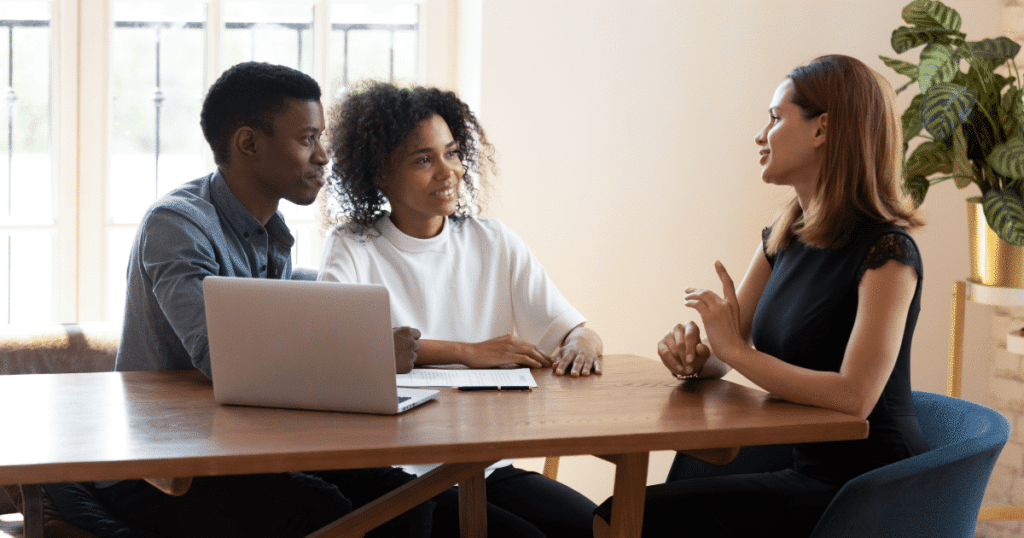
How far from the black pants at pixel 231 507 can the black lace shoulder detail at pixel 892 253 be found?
3.50ft

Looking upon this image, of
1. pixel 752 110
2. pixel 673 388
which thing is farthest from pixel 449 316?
pixel 752 110

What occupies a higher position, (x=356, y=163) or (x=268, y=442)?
(x=356, y=163)

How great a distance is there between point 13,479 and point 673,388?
111 centimetres

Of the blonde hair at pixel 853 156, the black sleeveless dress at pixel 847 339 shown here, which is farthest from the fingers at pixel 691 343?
the blonde hair at pixel 853 156

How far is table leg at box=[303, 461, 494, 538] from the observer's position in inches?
60.6

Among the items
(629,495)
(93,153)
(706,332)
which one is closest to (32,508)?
(629,495)

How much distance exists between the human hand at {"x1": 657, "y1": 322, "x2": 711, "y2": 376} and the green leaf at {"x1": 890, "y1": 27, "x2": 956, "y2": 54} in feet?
5.65

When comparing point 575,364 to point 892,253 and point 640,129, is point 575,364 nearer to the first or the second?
point 892,253

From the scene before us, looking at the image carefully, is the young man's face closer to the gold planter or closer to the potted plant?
the potted plant

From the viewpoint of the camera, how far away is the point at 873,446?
1.70m

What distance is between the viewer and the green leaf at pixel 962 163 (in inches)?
114

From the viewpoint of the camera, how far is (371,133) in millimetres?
2273

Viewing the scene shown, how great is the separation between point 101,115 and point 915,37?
2.75 metres

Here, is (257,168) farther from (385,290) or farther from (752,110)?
(752,110)
